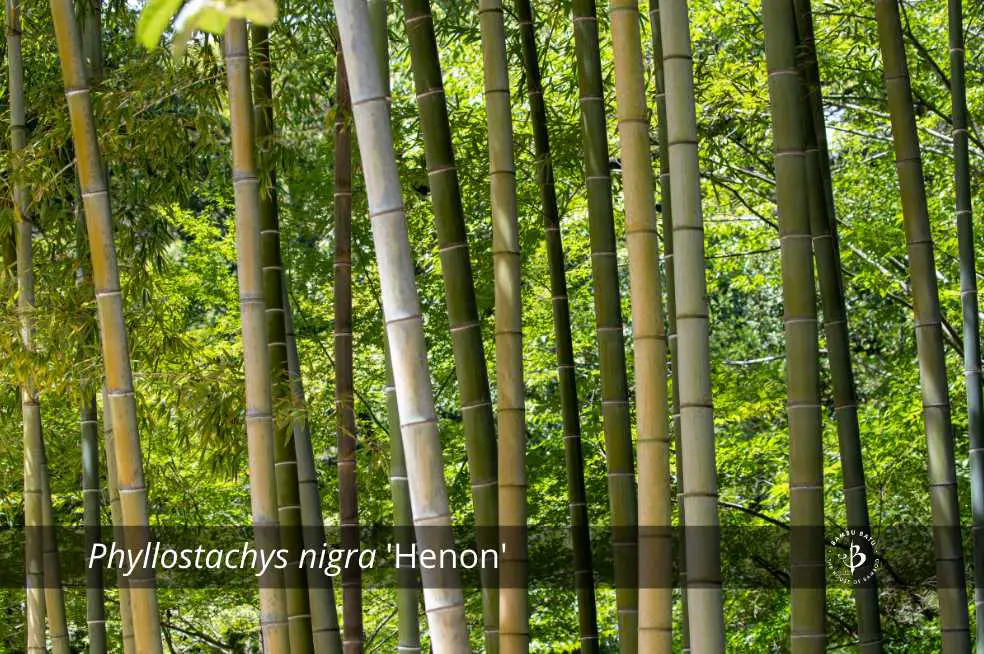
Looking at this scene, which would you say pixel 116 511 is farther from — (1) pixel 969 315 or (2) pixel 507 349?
(1) pixel 969 315

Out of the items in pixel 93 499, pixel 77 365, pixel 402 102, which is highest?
pixel 402 102

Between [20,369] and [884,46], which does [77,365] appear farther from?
[884,46]

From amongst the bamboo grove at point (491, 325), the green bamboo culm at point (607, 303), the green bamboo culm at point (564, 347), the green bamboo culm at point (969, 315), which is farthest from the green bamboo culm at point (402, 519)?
the green bamboo culm at point (969, 315)

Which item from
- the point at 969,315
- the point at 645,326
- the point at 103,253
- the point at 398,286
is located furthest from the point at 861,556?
the point at 103,253

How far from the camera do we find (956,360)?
8016mm

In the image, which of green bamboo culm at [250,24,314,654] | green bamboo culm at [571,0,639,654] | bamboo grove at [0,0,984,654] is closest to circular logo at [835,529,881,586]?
bamboo grove at [0,0,984,654]

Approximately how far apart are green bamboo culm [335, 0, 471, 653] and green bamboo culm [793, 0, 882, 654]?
1.90m

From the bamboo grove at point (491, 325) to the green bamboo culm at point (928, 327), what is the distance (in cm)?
1

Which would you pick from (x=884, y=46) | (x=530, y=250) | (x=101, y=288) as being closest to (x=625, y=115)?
(x=884, y=46)

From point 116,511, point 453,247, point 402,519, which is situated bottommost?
point 402,519

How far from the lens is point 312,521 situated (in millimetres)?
4633

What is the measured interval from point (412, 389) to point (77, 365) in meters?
2.72

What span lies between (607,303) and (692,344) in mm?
915

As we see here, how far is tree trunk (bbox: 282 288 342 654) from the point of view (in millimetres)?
4215
